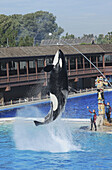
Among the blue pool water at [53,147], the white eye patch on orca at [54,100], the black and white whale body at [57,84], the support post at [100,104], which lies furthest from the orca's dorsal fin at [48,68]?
the support post at [100,104]

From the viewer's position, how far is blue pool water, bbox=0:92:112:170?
17.3 metres

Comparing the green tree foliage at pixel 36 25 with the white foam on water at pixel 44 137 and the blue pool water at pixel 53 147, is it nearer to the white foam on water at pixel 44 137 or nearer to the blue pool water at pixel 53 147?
the white foam on water at pixel 44 137

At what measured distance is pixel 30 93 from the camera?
138 ft

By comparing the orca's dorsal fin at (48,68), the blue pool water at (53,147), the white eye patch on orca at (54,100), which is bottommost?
the blue pool water at (53,147)

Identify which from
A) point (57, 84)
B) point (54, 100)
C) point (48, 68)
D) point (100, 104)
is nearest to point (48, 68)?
point (48, 68)

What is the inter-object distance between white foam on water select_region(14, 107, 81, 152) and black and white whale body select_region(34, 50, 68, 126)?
3.60 meters

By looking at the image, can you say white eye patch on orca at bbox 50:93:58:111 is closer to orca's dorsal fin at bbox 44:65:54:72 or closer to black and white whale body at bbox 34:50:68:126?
black and white whale body at bbox 34:50:68:126

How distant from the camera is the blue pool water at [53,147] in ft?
56.9

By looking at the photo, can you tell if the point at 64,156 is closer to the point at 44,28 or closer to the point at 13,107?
the point at 13,107

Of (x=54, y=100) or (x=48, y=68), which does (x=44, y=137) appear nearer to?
(x=54, y=100)

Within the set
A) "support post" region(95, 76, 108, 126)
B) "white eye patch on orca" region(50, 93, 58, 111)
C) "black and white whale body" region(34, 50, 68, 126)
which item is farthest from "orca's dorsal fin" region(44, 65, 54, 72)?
"support post" region(95, 76, 108, 126)

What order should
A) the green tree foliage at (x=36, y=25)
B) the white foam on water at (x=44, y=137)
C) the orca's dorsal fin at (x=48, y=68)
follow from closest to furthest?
the orca's dorsal fin at (x=48, y=68)
the white foam on water at (x=44, y=137)
the green tree foliage at (x=36, y=25)

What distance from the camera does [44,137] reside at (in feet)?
72.8

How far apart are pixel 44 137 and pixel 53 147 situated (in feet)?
7.68
